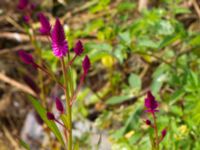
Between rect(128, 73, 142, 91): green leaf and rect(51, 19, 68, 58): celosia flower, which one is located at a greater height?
rect(51, 19, 68, 58): celosia flower

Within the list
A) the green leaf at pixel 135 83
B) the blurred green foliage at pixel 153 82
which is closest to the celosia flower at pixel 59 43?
the blurred green foliage at pixel 153 82

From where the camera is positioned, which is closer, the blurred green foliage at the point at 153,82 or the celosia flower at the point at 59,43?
the celosia flower at the point at 59,43

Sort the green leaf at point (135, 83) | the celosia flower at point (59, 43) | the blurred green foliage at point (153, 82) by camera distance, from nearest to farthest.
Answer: the celosia flower at point (59, 43) → the blurred green foliage at point (153, 82) → the green leaf at point (135, 83)

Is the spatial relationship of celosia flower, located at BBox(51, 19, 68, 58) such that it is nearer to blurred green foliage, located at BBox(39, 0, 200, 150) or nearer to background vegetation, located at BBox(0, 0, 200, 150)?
background vegetation, located at BBox(0, 0, 200, 150)

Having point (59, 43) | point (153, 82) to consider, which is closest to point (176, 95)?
point (153, 82)

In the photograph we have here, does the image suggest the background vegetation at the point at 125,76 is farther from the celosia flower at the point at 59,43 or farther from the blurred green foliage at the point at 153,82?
the celosia flower at the point at 59,43

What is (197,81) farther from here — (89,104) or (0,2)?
(0,2)

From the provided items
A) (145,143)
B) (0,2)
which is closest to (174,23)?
(145,143)

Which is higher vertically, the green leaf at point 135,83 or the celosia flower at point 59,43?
the celosia flower at point 59,43

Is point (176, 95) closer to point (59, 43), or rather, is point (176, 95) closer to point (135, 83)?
point (135, 83)

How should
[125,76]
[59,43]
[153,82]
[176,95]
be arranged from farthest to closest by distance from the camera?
[125,76] < [153,82] < [176,95] < [59,43]

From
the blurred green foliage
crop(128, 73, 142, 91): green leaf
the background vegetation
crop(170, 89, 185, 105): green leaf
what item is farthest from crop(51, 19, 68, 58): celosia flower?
crop(128, 73, 142, 91): green leaf

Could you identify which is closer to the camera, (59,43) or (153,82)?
(59,43)
